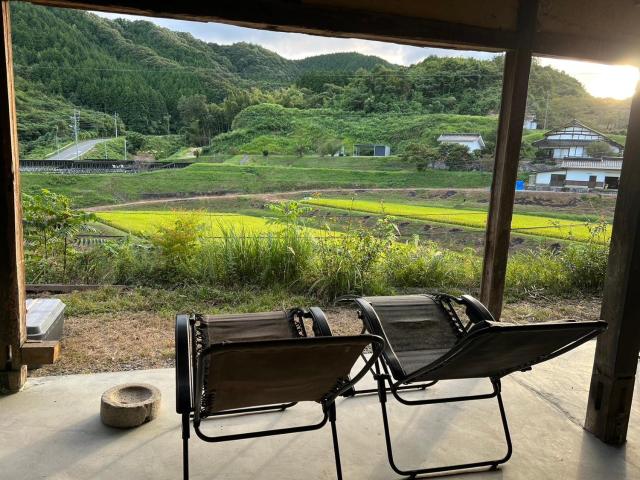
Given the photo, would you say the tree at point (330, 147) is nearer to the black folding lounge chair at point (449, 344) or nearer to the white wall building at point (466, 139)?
the white wall building at point (466, 139)

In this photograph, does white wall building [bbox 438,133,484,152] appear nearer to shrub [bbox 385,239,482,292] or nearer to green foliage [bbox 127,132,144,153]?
shrub [bbox 385,239,482,292]

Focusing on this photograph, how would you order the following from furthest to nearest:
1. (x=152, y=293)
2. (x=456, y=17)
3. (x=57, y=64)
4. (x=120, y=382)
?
(x=57, y=64) < (x=152, y=293) < (x=120, y=382) < (x=456, y=17)

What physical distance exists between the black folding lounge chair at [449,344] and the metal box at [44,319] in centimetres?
208

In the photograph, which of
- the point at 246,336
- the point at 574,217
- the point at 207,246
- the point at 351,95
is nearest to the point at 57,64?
the point at 207,246

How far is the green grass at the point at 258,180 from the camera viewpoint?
23.8 feet

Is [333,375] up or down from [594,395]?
up

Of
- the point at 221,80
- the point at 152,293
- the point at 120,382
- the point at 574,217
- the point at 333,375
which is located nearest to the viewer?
the point at 333,375

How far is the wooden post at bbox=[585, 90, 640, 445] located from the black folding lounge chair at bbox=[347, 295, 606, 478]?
519 mm

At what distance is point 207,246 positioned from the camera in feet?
17.0

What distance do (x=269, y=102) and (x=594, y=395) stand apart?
5.78 m

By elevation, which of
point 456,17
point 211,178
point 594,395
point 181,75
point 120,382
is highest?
point 181,75

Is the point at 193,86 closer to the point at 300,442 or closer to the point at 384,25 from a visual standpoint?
the point at 384,25

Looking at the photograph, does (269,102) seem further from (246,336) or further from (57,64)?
(246,336)

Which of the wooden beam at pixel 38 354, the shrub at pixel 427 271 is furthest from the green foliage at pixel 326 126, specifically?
the wooden beam at pixel 38 354
